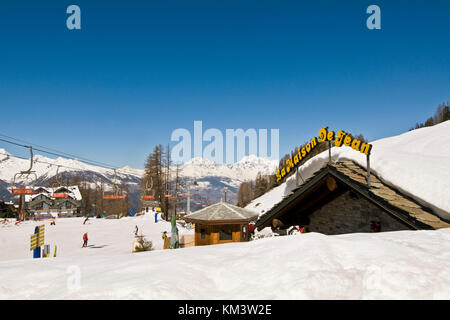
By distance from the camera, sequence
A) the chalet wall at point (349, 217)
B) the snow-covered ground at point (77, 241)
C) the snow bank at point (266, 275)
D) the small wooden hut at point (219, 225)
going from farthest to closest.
A: the snow-covered ground at point (77, 241), the small wooden hut at point (219, 225), the chalet wall at point (349, 217), the snow bank at point (266, 275)

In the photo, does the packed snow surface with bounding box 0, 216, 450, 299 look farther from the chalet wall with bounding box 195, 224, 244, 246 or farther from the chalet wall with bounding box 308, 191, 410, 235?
the chalet wall with bounding box 195, 224, 244, 246

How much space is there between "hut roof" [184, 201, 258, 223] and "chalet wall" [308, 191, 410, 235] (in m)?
5.18

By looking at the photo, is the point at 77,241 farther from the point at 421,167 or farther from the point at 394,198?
the point at 421,167

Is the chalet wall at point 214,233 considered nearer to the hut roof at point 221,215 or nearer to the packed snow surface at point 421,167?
the hut roof at point 221,215

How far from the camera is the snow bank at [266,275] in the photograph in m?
2.80

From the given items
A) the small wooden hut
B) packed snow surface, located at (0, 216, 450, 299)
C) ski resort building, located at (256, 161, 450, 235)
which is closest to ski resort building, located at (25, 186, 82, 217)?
the small wooden hut

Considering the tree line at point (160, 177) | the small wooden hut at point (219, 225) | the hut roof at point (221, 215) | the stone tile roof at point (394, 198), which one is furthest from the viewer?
the tree line at point (160, 177)

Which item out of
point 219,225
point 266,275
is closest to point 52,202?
point 219,225

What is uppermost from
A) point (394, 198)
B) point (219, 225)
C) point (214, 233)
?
point (394, 198)

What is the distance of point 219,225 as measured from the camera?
15.3 meters

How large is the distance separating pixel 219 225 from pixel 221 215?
639 millimetres

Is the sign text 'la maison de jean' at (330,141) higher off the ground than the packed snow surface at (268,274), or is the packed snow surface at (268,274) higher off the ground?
the sign text 'la maison de jean' at (330,141)

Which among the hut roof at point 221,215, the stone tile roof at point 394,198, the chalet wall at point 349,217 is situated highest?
the stone tile roof at point 394,198

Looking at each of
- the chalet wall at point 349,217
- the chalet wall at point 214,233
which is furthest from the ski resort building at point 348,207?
the chalet wall at point 214,233
